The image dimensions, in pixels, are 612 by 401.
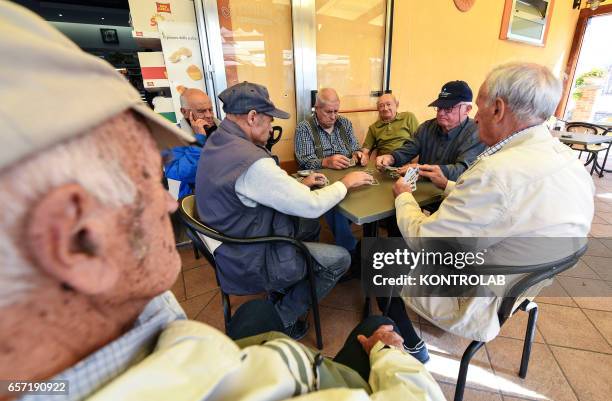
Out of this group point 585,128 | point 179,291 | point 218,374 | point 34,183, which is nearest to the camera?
point 34,183

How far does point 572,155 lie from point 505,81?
379mm

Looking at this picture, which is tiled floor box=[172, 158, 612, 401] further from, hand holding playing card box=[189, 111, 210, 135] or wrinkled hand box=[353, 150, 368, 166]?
hand holding playing card box=[189, 111, 210, 135]

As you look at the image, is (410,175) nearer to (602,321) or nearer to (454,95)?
(454,95)

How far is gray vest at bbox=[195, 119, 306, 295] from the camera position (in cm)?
121

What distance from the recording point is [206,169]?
128cm

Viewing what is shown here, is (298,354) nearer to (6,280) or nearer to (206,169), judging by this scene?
(6,280)

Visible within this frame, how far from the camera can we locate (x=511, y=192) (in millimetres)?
943

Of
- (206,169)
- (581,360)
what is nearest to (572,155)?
(581,360)

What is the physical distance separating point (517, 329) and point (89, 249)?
2173 mm

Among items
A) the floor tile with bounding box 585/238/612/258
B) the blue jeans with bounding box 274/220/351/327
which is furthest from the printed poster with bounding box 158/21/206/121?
the floor tile with bounding box 585/238/612/258

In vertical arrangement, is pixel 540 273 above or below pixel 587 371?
above

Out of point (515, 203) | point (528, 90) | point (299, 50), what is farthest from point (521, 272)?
point (299, 50)

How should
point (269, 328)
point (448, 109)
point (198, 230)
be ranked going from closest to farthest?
point (269, 328) < point (198, 230) < point (448, 109)

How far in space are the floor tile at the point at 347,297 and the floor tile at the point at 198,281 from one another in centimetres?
91
